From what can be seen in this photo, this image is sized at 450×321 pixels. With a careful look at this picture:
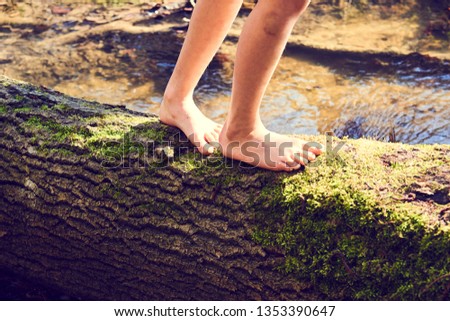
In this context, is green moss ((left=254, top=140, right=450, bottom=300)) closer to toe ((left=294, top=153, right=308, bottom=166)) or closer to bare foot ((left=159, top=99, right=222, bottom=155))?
toe ((left=294, top=153, right=308, bottom=166))

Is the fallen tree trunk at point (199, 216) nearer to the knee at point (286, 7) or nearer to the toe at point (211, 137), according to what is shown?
the toe at point (211, 137)

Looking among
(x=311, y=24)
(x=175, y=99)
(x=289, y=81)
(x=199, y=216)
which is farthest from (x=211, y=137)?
(x=311, y=24)

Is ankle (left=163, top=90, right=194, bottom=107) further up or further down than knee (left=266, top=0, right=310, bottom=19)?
further down

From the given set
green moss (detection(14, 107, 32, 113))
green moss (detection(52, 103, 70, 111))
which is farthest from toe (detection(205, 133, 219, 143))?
green moss (detection(14, 107, 32, 113))

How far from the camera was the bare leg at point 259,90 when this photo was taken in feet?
6.77

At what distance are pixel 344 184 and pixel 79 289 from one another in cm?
122

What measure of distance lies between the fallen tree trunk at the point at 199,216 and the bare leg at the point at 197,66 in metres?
0.07

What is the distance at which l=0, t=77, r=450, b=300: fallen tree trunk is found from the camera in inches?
73.1

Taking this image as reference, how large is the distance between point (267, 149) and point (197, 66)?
1.92ft

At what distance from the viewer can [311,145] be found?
2.26 meters

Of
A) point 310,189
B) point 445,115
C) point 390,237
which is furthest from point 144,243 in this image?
point 445,115

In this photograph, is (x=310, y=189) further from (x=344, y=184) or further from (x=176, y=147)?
(x=176, y=147)

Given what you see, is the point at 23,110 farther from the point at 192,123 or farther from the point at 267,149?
the point at 267,149

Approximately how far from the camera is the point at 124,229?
2.21m
